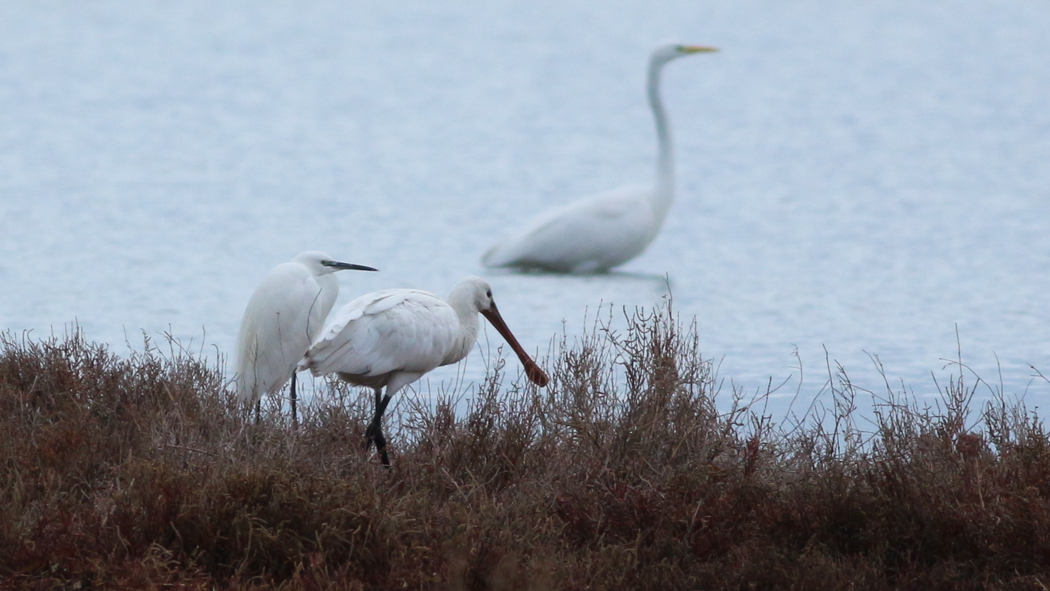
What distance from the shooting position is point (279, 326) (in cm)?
656

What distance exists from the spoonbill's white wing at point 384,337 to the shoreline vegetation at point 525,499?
0.96ft

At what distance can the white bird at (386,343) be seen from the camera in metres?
6.09

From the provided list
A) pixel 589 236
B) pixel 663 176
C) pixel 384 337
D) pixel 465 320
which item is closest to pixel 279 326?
pixel 384 337

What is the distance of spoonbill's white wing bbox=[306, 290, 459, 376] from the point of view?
20.0ft

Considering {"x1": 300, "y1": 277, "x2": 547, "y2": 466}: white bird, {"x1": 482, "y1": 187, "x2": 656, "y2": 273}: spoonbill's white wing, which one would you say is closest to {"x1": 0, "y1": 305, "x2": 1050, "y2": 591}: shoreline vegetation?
{"x1": 300, "y1": 277, "x2": 547, "y2": 466}: white bird

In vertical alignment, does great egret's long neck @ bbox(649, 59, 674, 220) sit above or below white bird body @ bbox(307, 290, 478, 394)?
above

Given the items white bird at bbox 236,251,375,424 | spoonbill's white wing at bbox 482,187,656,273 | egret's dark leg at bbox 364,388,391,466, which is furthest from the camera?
spoonbill's white wing at bbox 482,187,656,273

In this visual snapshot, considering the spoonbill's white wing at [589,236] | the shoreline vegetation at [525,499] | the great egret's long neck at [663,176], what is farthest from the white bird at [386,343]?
the great egret's long neck at [663,176]

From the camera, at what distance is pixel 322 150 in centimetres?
2402

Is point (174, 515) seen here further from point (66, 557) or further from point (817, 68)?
point (817, 68)

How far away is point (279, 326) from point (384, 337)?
0.68 meters

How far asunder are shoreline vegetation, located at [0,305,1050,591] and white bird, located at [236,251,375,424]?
61cm

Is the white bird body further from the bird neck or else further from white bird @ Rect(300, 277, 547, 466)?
the bird neck

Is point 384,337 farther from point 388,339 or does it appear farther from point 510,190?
point 510,190
